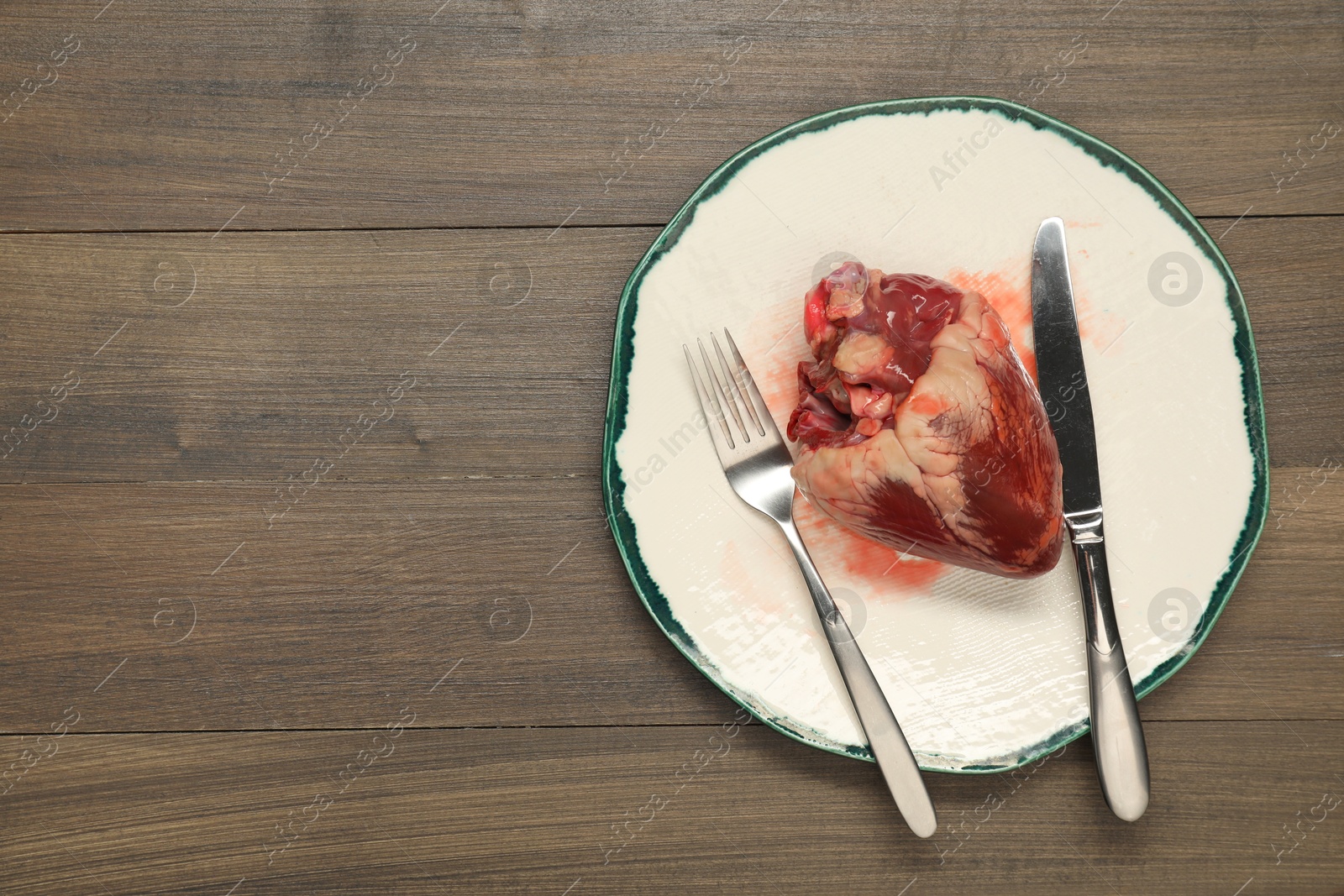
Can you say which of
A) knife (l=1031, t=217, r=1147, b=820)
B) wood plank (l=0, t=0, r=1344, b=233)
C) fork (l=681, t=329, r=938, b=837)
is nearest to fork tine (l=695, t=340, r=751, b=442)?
fork (l=681, t=329, r=938, b=837)

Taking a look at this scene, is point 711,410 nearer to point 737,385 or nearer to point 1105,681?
point 737,385

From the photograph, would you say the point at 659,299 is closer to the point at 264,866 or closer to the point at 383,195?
the point at 383,195

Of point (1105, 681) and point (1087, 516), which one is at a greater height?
point (1087, 516)

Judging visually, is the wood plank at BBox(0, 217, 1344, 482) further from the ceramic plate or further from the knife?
the knife

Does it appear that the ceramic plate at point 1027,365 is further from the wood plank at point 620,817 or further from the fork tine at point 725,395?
the wood plank at point 620,817

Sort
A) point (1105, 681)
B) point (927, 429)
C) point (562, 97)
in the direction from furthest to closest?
point (562, 97) < point (1105, 681) < point (927, 429)

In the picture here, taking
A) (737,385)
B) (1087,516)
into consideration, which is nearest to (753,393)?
(737,385)
